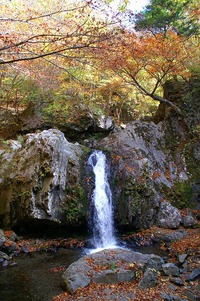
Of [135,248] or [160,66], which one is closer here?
[135,248]

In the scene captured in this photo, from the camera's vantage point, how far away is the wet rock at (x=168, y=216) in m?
10.8

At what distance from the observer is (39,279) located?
6.89 m

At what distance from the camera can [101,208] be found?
10.6 meters

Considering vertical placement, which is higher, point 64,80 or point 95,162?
point 64,80

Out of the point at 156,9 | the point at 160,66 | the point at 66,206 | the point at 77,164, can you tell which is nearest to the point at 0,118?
the point at 77,164

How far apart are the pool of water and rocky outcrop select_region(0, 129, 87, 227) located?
4.75 feet

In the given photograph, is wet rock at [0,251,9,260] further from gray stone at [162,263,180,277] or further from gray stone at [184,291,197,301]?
gray stone at [184,291,197,301]

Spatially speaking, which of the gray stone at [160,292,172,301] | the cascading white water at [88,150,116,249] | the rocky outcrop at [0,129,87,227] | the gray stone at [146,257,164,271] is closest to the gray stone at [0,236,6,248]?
the rocky outcrop at [0,129,87,227]

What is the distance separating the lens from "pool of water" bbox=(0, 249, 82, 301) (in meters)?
6.07

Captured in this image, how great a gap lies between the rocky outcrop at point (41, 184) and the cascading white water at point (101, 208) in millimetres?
602

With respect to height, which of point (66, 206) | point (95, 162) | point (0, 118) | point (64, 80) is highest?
point (64, 80)

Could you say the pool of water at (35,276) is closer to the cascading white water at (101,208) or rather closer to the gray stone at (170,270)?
the cascading white water at (101,208)

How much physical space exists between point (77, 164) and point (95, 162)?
101 cm

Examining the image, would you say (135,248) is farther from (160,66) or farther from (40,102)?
(40,102)
